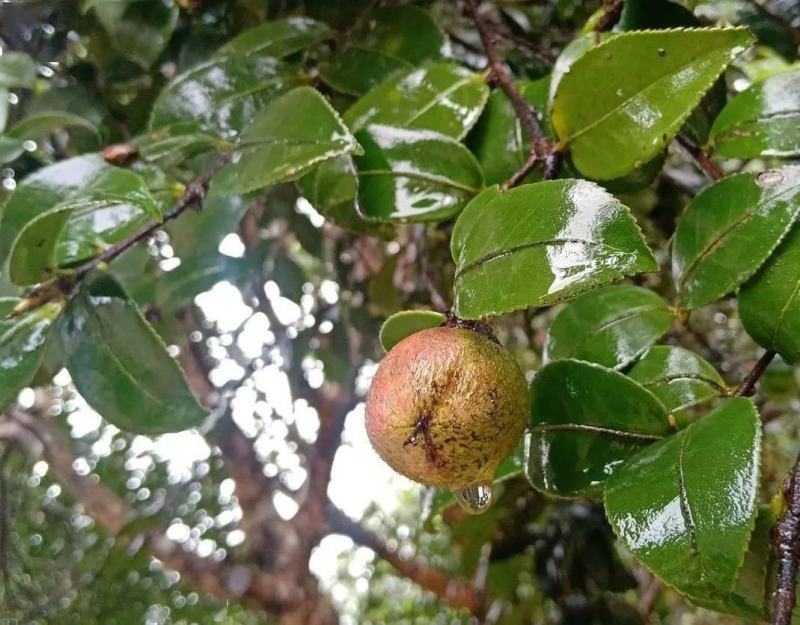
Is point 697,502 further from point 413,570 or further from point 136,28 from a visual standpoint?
point 413,570

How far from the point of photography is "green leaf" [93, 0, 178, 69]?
0.60 metres

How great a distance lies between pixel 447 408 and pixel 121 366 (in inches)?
9.4

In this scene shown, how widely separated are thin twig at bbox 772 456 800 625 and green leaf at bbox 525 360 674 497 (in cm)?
7

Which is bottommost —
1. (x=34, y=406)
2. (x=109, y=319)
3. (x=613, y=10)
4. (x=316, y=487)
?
(x=316, y=487)

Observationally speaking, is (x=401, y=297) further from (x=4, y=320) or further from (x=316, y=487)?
(x=316, y=487)

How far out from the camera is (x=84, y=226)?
0.47 m

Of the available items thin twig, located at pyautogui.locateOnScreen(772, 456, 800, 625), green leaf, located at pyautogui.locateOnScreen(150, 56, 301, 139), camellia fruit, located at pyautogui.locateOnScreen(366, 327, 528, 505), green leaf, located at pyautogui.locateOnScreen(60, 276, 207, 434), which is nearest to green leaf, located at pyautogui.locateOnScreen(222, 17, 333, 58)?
green leaf, located at pyautogui.locateOnScreen(150, 56, 301, 139)

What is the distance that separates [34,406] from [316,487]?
Result: 626 mm

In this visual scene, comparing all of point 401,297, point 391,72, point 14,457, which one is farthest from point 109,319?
point 14,457

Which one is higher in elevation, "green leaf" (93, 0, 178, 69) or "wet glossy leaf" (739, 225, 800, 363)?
"green leaf" (93, 0, 178, 69)

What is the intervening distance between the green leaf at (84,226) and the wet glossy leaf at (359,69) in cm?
20

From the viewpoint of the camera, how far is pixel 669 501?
0.99 ft

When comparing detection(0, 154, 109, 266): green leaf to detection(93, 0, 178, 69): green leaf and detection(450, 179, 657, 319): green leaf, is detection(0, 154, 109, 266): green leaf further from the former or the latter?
detection(450, 179, 657, 319): green leaf

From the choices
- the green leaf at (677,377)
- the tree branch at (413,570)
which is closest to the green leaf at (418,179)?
the green leaf at (677,377)
